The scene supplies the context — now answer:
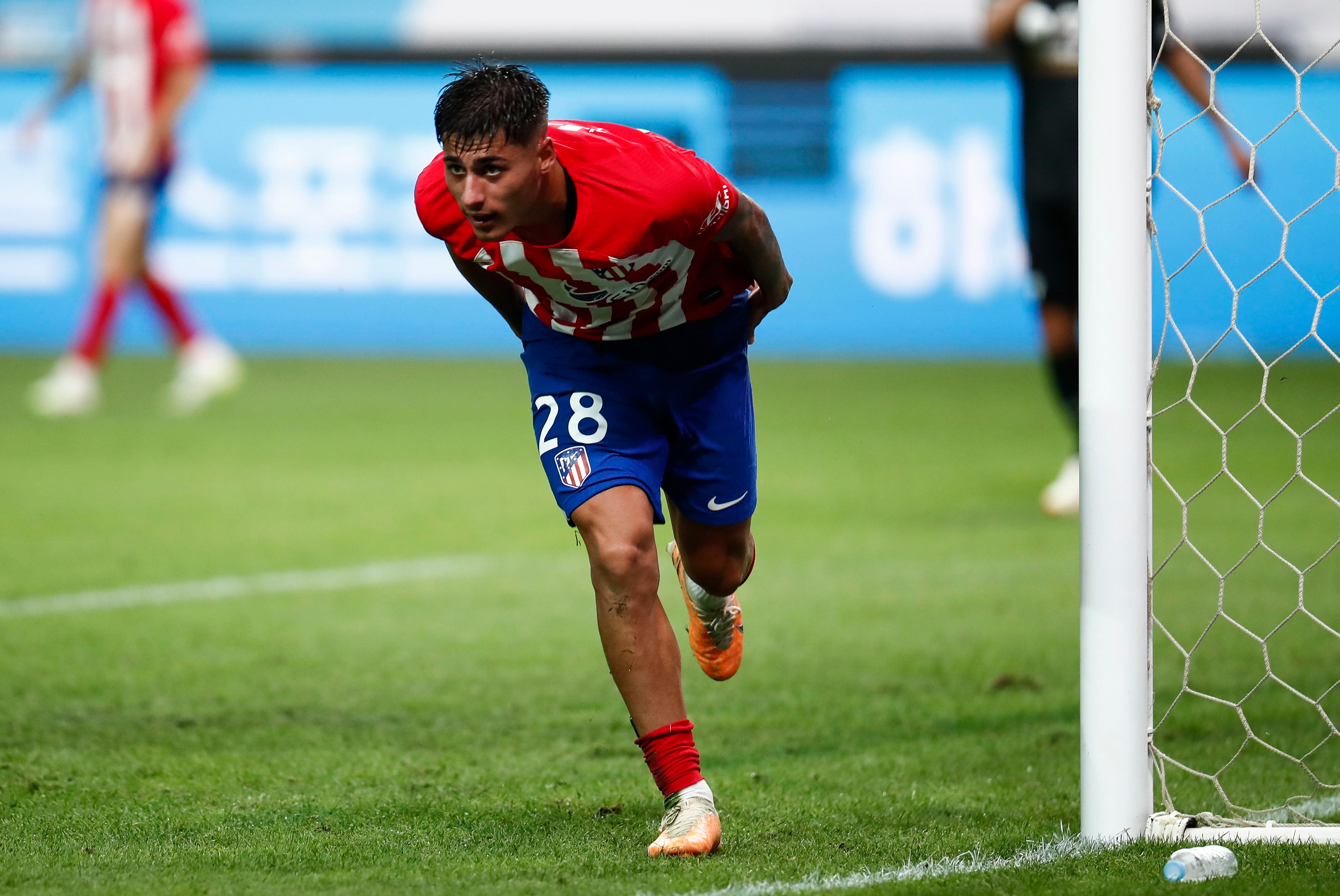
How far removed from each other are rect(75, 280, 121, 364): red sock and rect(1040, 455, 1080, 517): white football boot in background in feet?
20.6

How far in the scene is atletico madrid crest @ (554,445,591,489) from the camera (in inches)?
116

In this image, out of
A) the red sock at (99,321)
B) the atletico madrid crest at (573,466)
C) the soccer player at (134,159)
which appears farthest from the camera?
the soccer player at (134,159)

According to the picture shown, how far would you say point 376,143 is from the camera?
13.8m

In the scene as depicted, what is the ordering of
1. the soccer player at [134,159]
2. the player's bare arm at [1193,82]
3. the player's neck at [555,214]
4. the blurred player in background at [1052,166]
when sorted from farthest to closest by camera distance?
the soccer player at [134,159], the blurred player in background at [1052,166], the player's bare arm at [1193,82], the player's neck at [555,214]

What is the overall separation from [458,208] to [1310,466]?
20.1 feet

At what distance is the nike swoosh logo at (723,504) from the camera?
3.36 meters

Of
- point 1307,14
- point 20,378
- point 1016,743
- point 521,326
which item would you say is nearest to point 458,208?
point 521,326

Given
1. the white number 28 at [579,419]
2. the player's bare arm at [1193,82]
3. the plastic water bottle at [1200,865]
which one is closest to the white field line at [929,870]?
the plastic water bottle at [1200,865]

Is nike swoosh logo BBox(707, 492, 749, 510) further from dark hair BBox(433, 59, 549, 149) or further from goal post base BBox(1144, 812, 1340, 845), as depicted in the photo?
goal post base BBox(1144, 812, 1340, 845)

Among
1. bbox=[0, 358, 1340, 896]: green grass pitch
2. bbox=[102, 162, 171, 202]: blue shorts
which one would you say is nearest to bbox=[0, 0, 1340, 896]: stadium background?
bbox=[0, 358, 1340, 896]: green grass pitch

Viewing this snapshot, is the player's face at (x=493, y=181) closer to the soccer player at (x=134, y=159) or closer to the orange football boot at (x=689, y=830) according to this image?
the orange football boot at (x=689, y=830)

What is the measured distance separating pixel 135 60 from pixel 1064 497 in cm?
724

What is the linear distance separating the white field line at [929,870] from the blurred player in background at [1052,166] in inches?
165

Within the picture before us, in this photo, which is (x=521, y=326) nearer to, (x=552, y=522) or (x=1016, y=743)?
(x=1016, y=743)
